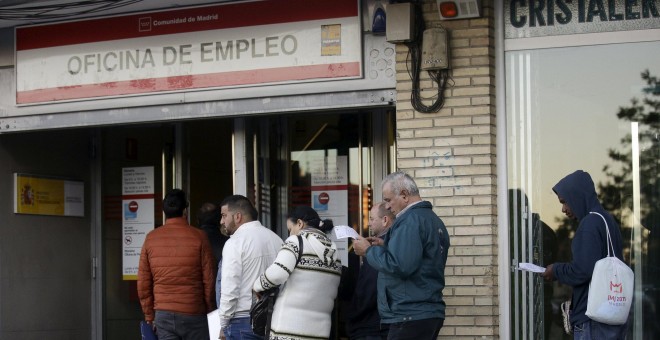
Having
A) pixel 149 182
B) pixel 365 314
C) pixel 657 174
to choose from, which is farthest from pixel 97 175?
pixel 657 174

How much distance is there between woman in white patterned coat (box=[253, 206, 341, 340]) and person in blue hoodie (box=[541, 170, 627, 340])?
1.54 metres

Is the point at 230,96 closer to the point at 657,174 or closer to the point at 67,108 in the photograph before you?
the point at 67,108

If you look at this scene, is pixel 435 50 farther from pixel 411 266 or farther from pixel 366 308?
pixel 411 266

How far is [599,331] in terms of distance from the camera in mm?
7070

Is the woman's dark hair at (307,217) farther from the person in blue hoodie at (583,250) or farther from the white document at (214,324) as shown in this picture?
the person in blue hoodie at (583,250)

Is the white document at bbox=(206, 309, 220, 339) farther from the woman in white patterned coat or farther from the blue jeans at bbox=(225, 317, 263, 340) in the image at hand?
the woman in white patterned coat

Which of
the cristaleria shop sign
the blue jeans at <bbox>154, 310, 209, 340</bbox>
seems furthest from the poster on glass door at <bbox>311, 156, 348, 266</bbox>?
the cristaleria shop sign

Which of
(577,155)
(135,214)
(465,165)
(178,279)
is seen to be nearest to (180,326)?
(178,279)

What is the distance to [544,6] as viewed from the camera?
888 cm

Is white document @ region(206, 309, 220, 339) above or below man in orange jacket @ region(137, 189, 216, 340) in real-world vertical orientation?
below

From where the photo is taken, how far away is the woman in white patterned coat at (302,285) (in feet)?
25.7

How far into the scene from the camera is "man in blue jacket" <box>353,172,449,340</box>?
7066mm

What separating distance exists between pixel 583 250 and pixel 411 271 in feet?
3.48

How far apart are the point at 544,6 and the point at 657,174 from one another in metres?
1.52
